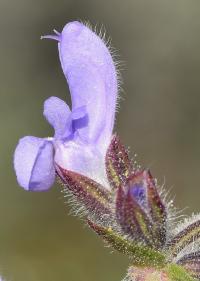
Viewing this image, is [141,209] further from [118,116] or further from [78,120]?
[118,116]

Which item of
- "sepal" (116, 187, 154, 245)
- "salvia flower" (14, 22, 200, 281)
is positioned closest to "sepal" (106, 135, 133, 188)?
"salvia flower" (14, 22, 200, 281)

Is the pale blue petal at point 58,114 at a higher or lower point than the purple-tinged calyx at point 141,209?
higher

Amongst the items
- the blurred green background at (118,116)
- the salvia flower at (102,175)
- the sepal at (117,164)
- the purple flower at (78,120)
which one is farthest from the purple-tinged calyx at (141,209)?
the blurred green background at (118,116)

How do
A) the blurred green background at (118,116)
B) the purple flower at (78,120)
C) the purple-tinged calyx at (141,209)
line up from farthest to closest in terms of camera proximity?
1. the blurred green background at (118,116)
2. the purple flower at (78,120)
3. the purple-tinged calyx at (141,209)

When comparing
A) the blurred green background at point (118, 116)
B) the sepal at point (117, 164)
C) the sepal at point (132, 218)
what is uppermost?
the blurred green background at point (118, 116)

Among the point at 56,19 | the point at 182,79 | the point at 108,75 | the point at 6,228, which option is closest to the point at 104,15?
the point at 56,19

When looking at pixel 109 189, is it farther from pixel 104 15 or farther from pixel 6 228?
pixel 104 15

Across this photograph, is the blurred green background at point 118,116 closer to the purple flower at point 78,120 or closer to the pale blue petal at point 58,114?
the purple flower at point 78,120
